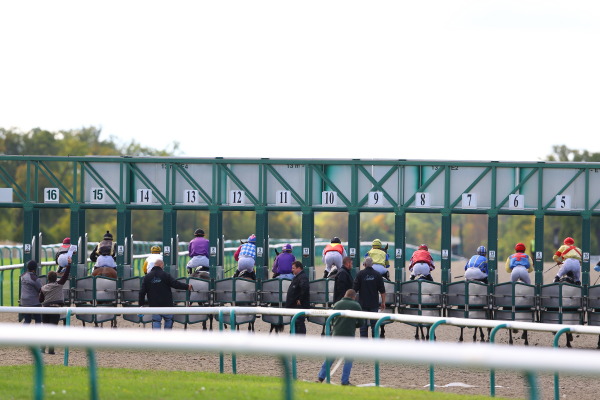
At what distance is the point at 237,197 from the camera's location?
1977cm

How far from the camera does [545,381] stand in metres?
10.0

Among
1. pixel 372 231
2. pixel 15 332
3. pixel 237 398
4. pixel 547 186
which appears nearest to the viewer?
pixel 15 332

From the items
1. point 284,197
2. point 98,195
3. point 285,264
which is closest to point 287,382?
point 285,264

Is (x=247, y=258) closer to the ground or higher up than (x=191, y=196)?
closer to the ground

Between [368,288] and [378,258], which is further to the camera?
[378,258]

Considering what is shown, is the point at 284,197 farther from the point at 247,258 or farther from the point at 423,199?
the point at 423,199

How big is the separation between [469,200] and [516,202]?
0.73 metres

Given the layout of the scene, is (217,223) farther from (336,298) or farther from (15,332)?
(15,332)

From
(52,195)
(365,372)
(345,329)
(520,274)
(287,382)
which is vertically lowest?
(365,372)

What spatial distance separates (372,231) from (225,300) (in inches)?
3030

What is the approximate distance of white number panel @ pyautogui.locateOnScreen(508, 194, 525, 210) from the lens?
18.9 metres

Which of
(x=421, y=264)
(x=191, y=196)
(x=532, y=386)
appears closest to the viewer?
(x=532, y=386)

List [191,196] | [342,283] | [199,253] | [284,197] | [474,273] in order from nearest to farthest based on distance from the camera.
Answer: [342,283], [474,273], [284,197], [199,253], [191,196]

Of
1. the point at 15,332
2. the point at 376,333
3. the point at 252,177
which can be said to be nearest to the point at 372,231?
the point at 252,177
